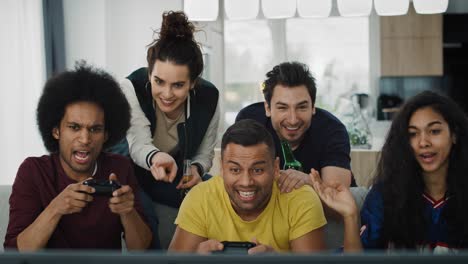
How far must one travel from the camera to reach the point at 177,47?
234 cm

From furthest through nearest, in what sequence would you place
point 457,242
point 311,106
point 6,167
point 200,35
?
point 200,35 < point 6,167 < point 311,106 < point 457,242

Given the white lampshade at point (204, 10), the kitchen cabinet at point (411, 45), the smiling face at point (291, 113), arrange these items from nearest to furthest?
the smiling face at point (291, 113) → the white lampshade at point (204, 10) → the kitchen cabinet at point (411, 45)

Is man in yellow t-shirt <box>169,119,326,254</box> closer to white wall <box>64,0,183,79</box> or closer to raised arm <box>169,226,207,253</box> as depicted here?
raised arm <box>169,226,207,253</box>

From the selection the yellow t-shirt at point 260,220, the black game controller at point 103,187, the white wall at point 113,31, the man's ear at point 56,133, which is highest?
the white wall at point 113,31

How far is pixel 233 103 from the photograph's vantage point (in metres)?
6.18

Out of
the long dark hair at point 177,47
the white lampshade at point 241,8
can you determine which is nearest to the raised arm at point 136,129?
the long dark hair at point 177,47

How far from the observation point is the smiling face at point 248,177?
1.71 metres

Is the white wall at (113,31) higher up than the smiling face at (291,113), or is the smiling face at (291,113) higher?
the white wall at (113,31)

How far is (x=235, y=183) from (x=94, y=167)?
0.43 meters

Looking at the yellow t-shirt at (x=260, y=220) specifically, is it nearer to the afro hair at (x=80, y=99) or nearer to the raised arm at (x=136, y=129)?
the afro hair at (x=80, y=99)

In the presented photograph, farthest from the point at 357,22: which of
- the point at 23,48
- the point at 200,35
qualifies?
the point at 23,48

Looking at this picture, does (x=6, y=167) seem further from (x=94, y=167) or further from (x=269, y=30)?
(x=269, y=30)

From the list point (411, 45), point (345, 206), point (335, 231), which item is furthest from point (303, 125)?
point (411, 45)

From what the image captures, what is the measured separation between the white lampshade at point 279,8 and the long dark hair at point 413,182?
1621 millimetres
